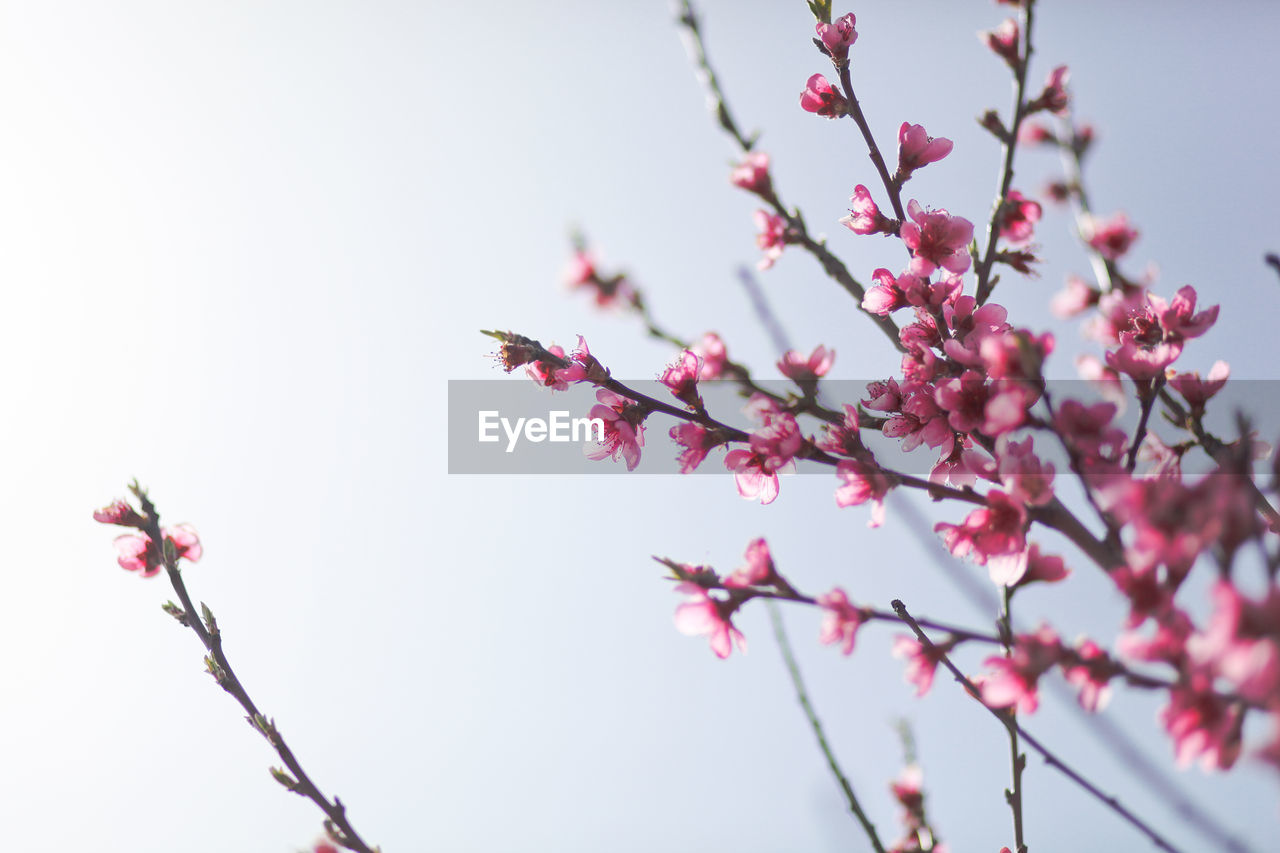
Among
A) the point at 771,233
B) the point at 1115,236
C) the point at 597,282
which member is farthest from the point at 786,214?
the point at 1115,236

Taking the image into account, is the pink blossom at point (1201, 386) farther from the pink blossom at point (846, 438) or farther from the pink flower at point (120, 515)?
the pink flower at point (120, 515)

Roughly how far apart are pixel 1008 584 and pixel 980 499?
7.2 inches

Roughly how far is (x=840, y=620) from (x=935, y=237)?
101 centimetres

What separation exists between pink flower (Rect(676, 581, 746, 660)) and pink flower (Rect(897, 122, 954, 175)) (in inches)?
51.5

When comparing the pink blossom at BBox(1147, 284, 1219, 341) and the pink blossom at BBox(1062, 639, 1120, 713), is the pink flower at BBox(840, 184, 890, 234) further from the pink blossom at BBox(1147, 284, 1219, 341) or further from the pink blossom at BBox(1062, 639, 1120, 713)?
the pink blossom at BBox(1062, 639, 1120, 713)

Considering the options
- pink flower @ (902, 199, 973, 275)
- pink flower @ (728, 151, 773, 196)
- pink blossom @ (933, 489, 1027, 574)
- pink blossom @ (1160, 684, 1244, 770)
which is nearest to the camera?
pink blossom @ (1160, 684, 1244, 770)

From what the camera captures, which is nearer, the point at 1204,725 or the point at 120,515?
the point at 1204,725

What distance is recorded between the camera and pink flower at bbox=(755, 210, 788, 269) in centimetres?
200

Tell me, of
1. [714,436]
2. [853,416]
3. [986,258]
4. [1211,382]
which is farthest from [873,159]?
[1211,382]

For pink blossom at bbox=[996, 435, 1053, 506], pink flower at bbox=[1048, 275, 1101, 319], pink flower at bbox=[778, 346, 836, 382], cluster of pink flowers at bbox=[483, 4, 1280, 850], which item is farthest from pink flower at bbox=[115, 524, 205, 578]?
pink flower at bbox=[1048, 275, 1101, 319]

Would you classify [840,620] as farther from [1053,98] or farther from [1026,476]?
[1053,98]

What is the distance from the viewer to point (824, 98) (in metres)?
2.10

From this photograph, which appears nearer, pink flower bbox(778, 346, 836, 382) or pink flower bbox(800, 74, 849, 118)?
pink flower bbox(778, 346, 836, 382)

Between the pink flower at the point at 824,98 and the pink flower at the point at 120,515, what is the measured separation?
228cm
